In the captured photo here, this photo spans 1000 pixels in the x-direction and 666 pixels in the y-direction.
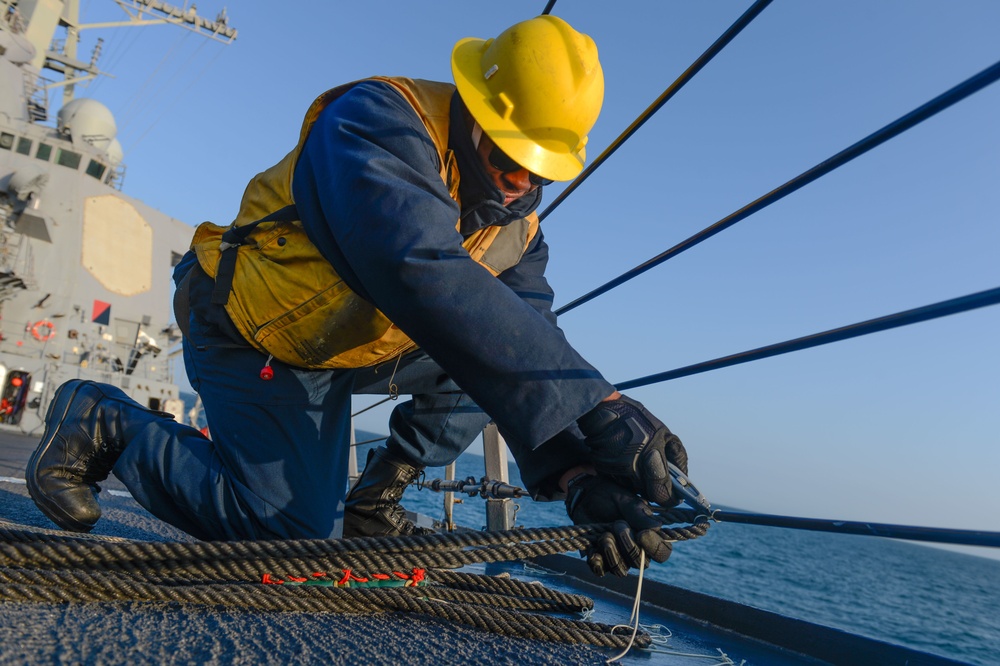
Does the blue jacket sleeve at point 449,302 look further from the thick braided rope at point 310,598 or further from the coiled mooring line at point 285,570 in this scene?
the thick braided rope at point 310,598

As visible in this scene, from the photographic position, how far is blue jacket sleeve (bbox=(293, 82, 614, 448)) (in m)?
1.20

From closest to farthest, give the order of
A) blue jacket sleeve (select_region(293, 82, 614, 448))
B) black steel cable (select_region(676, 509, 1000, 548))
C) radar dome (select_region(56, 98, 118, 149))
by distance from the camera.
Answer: black steel cable (select_region(676, 509, 1000, 548)) → blue jacket sleeve (select_region(293, 82, 614, 448)) → radar dome (select_region(56, 98, 118, 149))

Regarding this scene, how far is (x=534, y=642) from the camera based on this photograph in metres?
1.29

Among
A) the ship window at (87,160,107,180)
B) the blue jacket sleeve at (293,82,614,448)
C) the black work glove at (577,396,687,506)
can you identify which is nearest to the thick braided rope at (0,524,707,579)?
the black work glove at (577,396,687,506)

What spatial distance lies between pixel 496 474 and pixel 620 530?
158cm

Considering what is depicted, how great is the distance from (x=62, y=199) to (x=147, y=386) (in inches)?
146

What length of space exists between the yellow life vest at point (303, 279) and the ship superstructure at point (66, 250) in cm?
1049

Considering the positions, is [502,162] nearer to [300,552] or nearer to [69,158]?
[300,552]

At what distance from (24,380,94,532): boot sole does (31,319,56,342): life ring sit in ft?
36.8

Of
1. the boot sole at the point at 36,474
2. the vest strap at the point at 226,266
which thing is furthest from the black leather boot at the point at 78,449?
the vest strap at the point at 226,266

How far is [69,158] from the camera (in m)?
12.6

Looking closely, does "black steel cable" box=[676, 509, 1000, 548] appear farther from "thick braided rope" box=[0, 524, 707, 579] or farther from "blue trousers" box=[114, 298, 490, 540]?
"blue trousers" box=[114, 298, 490, 540]

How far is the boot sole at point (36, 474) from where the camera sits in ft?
5.61

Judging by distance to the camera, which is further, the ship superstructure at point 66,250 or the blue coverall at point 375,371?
the ship superstructure at point 66,250
